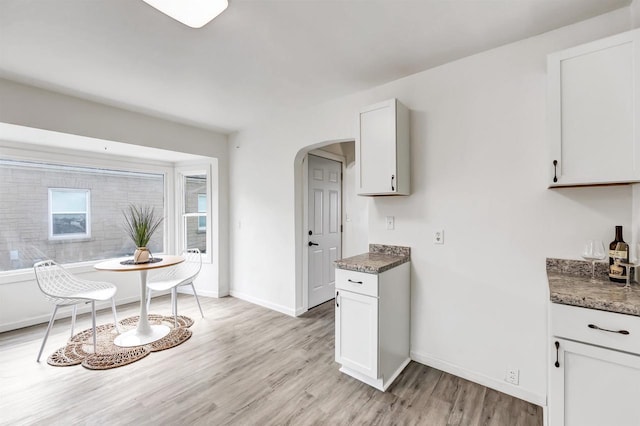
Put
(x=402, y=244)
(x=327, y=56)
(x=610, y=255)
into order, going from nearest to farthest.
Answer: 1. (x=610, y=255)
2. (x=327, y=56)
3. (x=402, y=244)

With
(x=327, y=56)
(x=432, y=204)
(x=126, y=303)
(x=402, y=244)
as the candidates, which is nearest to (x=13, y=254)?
(x=126, y=303)

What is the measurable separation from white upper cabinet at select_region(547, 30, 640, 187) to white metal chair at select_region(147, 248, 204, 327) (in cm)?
348

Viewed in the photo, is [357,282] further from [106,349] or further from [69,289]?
[69,289]

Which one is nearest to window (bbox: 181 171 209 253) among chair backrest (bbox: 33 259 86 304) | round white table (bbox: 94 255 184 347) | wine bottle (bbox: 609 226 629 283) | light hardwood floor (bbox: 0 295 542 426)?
round white table (bbox: 94 255 184 347)

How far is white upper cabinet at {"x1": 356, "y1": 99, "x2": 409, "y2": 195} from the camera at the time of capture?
228 centimetres

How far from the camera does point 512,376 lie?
79.7 inches

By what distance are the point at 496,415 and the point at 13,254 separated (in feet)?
16.5

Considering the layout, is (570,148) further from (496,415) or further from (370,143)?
(496,415)

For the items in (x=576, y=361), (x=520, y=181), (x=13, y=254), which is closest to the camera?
(x=576, y=361)

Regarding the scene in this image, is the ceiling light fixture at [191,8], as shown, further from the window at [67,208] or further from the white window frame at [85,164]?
the window at [67,208]

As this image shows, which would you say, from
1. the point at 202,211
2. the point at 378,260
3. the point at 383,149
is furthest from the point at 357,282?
the point at 202,211

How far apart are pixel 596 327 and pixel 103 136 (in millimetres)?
4301

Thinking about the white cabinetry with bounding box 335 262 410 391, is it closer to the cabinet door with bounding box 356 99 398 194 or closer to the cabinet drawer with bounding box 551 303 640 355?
the cabinet door with bounding box 356 99 398 194

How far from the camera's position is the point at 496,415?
183 cm
